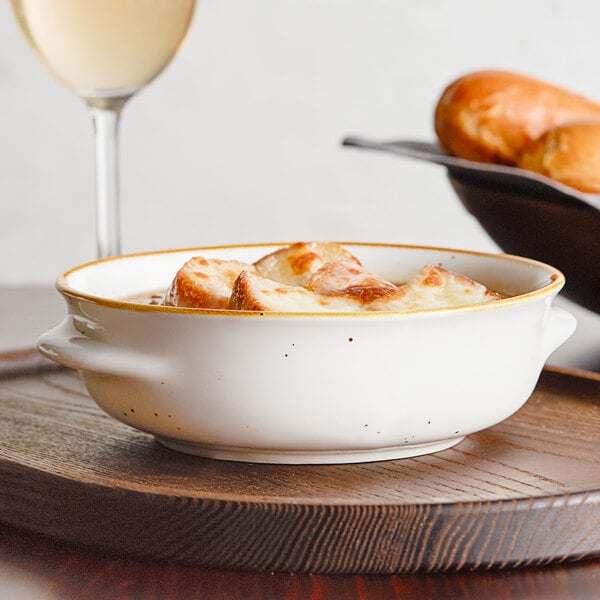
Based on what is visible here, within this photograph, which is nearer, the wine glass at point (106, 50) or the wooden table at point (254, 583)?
the wooden table at point (254, 583)

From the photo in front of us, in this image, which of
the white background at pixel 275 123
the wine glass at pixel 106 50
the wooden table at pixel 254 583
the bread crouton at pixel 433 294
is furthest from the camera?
the white background at pixel 275 123

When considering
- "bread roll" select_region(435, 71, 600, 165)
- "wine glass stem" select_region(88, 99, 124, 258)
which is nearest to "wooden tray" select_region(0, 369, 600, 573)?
"wine glass stem" select_region(88, 99, 124, 258)

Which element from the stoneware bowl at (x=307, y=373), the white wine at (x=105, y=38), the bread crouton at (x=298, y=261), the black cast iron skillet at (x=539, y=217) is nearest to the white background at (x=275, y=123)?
the white wine at (x=105, y=38)

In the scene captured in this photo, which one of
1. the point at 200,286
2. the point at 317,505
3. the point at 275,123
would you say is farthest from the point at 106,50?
the point at 275,123

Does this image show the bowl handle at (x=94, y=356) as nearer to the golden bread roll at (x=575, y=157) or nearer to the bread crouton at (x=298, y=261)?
the bread crouton at (x=298, y=261)

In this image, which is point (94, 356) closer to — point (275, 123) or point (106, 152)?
point (106, 152)

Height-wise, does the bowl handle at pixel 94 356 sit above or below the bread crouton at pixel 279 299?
below

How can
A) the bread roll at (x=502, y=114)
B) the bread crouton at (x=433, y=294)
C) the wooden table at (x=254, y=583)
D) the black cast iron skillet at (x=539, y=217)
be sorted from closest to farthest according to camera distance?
the wooden table at (x=254, y=583) → the bread crouton at (x=433, y=294) → the black cast iron skillet at (x=539, y=217) → the bread roll at (x=502, y=114)
